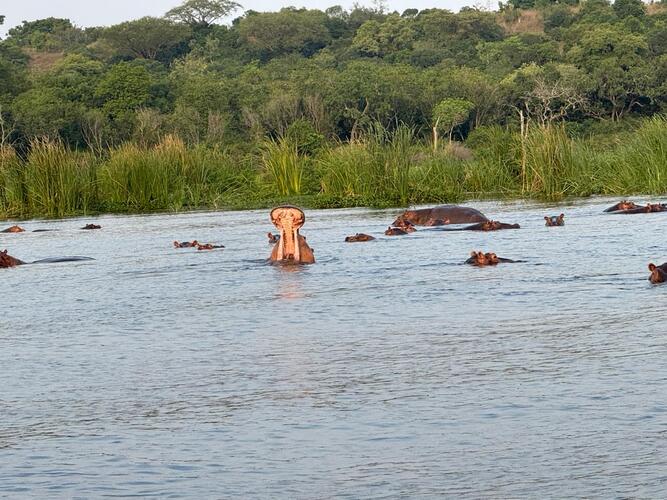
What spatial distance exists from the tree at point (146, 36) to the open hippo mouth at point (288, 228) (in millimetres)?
71535

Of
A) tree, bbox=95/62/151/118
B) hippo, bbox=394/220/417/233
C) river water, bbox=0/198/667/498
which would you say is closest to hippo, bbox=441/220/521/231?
hippo, bbox=394/220/417/233

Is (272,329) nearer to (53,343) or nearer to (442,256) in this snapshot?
(53,343)

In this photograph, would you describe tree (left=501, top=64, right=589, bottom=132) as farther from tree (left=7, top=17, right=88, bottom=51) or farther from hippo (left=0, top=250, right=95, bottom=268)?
tree (left=7, top=17, right=88, bottom=51)

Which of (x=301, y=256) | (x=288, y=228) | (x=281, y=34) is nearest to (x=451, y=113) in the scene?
(x=281, y=34)

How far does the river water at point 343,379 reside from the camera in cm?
435

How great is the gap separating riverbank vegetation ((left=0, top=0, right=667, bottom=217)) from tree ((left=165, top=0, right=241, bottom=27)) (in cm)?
16

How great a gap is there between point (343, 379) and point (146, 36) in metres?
77.9

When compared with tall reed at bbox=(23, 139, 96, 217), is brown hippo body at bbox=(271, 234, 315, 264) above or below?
below

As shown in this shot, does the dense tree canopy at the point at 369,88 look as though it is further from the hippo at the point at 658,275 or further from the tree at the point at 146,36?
the hippo at the point at 658,275

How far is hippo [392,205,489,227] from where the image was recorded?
52.4 feet

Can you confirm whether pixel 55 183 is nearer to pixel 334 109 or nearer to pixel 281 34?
pixel 334 109

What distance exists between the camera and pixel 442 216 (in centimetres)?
1619

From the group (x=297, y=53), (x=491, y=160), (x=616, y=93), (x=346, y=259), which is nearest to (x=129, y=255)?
(x=346, y=259)

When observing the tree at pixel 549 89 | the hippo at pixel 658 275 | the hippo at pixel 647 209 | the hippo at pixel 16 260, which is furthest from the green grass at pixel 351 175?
the tree at pixel 549 89
